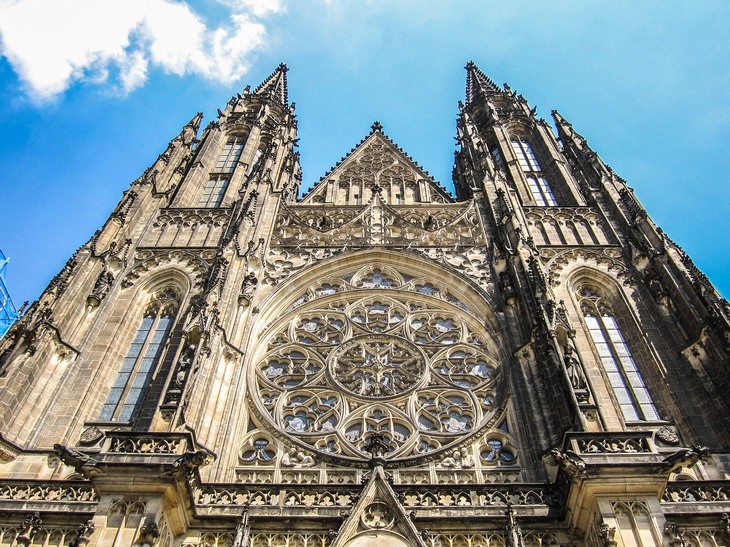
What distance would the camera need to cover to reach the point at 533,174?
23391 mm

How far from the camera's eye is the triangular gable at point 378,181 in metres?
22.1

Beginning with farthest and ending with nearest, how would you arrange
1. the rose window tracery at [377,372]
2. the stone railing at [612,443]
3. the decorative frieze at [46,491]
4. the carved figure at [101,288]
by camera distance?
the carved figure at [101,288], the rose window tracery at [377,372], the decorative frieze at [46,491], the stone railing at [612,443]

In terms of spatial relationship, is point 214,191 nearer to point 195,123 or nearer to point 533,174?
point 195,123

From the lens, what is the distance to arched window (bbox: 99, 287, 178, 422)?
45.9 feet

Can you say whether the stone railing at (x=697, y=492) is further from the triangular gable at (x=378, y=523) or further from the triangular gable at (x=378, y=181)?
the triangular gable at (x=378, y=181)

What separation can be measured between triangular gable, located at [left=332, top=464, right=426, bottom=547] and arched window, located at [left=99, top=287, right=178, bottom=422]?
5.61 meters

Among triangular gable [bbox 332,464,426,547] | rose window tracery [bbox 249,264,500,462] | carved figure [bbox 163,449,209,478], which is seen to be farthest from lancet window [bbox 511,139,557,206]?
carved figure [bbox 163,449,209,478]

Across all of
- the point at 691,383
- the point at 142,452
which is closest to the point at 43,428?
the point at 142,452

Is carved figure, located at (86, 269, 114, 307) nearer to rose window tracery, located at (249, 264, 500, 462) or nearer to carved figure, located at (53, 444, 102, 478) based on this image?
rose window tracery, located at (249, 264, 500, 462)

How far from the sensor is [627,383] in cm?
1440

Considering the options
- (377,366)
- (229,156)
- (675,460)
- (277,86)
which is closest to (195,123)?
(229,156)

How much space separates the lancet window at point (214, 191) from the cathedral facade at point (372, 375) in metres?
0.22

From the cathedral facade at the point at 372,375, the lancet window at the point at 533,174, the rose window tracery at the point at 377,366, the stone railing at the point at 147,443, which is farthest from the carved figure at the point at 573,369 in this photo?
the lancet window at the point at 533,174

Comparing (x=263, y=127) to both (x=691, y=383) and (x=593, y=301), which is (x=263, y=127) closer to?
(x=593, y=301)
